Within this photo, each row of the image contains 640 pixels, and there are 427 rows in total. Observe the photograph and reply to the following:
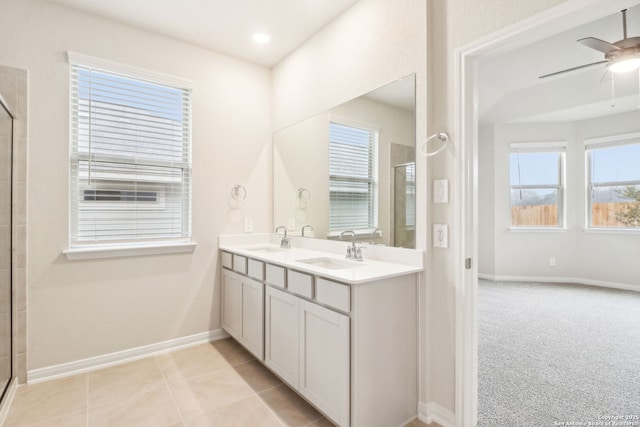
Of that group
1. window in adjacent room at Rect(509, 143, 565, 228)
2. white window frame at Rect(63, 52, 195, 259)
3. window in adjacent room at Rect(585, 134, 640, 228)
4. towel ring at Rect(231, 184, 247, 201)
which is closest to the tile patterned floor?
white window frame at Rect(63, 52, 195, 259)

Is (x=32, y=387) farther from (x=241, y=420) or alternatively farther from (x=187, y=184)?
(x=187, y=184)

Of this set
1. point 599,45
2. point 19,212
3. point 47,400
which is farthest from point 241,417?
point 599,45

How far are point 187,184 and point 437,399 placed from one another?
8.50 ft

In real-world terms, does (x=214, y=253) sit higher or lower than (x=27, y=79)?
lower

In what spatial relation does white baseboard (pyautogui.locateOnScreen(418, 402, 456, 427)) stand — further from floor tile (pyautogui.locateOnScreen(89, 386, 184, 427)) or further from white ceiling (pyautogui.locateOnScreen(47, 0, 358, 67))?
white ceiling (pyautogui.locateOnScreen(47, 0, 358, 67))

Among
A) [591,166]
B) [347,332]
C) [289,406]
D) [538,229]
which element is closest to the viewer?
[347,332]

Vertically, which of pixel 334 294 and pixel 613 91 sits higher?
pixel 613 91

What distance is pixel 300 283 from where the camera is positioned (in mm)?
1930

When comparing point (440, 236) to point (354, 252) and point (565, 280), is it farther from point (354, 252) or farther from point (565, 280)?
point (565, 280)

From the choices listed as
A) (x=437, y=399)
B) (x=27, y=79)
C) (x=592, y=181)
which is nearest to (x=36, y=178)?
(x=27, y=79)

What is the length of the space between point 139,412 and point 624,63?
462 centimetres

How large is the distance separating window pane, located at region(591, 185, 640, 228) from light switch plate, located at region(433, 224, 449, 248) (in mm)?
4871

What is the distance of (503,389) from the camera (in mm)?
2133

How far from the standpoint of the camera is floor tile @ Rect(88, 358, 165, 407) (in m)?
2.12
